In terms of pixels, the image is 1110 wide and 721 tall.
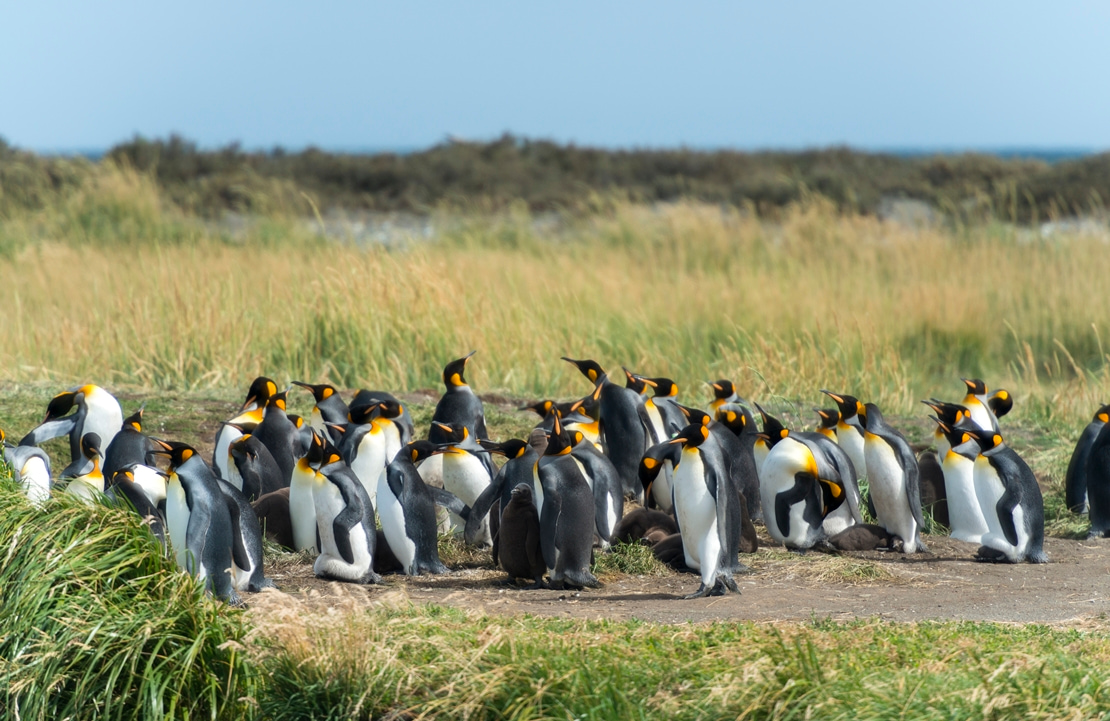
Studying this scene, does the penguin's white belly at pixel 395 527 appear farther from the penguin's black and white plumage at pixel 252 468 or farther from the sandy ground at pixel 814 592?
the penguin's black and white plumage at pixel 252 468

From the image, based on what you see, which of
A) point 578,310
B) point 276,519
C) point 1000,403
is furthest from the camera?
point 578,310

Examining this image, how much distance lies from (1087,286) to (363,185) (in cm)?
2023

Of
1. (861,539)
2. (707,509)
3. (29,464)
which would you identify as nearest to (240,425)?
(29,464)

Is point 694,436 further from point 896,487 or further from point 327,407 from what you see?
point 327,407

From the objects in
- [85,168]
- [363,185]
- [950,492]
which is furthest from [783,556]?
[363,185]

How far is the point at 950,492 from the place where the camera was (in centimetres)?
741

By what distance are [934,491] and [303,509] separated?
4112 mm

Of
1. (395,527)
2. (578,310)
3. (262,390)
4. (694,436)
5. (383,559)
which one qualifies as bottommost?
(383,559)

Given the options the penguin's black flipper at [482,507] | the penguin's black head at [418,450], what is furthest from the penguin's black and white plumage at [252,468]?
the penguin's black flipper at [482,507]

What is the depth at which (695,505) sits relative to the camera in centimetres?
619

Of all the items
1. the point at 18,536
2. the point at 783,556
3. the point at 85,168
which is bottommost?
the point at 783,556

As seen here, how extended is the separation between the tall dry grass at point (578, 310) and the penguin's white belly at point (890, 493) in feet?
6.15

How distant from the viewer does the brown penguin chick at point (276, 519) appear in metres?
6.93

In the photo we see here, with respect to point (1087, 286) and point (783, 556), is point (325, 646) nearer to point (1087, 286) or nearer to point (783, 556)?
point (783, 556)
